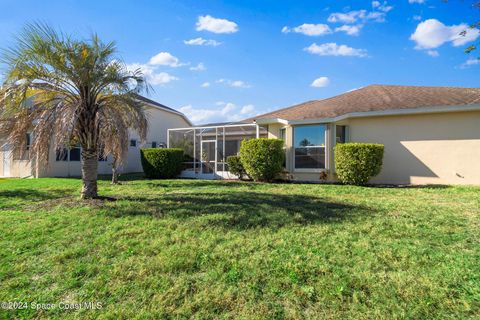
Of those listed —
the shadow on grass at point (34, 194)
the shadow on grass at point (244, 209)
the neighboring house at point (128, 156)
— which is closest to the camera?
the shadow on grass at point (244, 209)

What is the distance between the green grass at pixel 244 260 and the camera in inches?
134

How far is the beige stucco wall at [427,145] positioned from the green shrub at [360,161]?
130cm

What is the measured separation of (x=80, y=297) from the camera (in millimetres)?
3688

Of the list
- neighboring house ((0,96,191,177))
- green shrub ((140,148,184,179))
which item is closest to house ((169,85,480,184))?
green shrub ((140,148,184,179))

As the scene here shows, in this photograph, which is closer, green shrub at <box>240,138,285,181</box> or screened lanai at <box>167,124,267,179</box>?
green shrub at <box>240,138,285,181</box>

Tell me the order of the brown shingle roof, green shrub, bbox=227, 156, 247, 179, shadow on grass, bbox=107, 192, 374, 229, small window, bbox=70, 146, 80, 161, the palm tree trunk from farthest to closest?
small window, bbox=70, 146, 80, 161, green shrub, bbox=227, 156, 247, 179, the brown shingle roof, the palm tree trunk, shadow on grass, bbox=107, 192, 374, 229

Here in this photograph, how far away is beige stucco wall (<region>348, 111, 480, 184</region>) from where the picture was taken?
11727 millimetres

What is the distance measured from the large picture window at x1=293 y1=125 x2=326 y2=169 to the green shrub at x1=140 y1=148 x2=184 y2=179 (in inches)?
266

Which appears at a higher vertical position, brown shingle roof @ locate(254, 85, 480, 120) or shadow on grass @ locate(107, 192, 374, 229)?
brown shingle roof @ locate(254, 85, 480, 120)

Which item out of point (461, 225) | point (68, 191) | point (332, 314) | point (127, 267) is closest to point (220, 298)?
point (332, 314)

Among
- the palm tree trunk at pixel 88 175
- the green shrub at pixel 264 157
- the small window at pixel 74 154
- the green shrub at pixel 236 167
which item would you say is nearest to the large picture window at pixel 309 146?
the green shrub at pixel 264 157

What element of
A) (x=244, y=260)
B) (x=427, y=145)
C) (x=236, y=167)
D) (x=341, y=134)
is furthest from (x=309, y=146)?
(x=244, y=260)

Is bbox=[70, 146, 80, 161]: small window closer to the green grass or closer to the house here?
the house

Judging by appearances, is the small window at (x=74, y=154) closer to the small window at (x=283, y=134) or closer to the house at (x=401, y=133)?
the house at (x=401, y=133)
